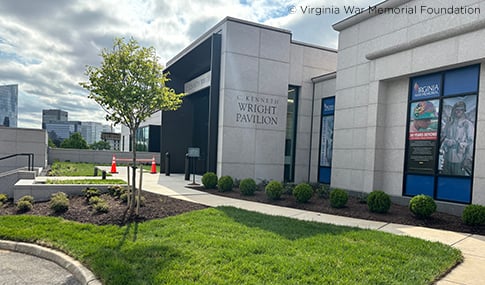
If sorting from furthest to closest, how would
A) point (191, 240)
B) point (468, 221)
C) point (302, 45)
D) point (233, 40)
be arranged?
point (302, 45) → point (233, 40) → point (468, 221) → point (191, 240)

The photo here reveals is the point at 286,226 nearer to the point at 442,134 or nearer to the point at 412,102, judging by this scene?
the point at 442,134

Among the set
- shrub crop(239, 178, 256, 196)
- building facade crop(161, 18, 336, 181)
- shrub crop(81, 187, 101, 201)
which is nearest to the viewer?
shrub crop(81, 187, 101, 201)

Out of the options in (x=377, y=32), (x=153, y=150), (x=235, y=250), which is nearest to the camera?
(x=235, y=250)

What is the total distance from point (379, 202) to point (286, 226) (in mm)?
3267

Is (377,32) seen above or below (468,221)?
above

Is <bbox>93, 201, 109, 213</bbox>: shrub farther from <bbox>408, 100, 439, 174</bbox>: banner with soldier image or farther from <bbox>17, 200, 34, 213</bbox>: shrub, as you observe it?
<bbox>408, 100, 439, 174</bbox>: banner with soldier image

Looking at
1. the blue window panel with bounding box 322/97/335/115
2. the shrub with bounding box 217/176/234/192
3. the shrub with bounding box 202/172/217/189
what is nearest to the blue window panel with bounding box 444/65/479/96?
the blue window panel with bounding box 322/97/335/115

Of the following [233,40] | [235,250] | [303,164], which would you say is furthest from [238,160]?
[235,250]

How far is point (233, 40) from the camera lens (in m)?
13.7

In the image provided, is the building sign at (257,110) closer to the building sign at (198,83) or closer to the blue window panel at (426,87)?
the building sign at (198,83)

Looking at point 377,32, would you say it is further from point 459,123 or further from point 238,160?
point 238,160

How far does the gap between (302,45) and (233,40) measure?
4262mm

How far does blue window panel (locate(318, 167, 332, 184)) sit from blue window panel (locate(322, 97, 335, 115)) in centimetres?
277

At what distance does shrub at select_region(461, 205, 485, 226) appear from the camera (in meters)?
6.57
